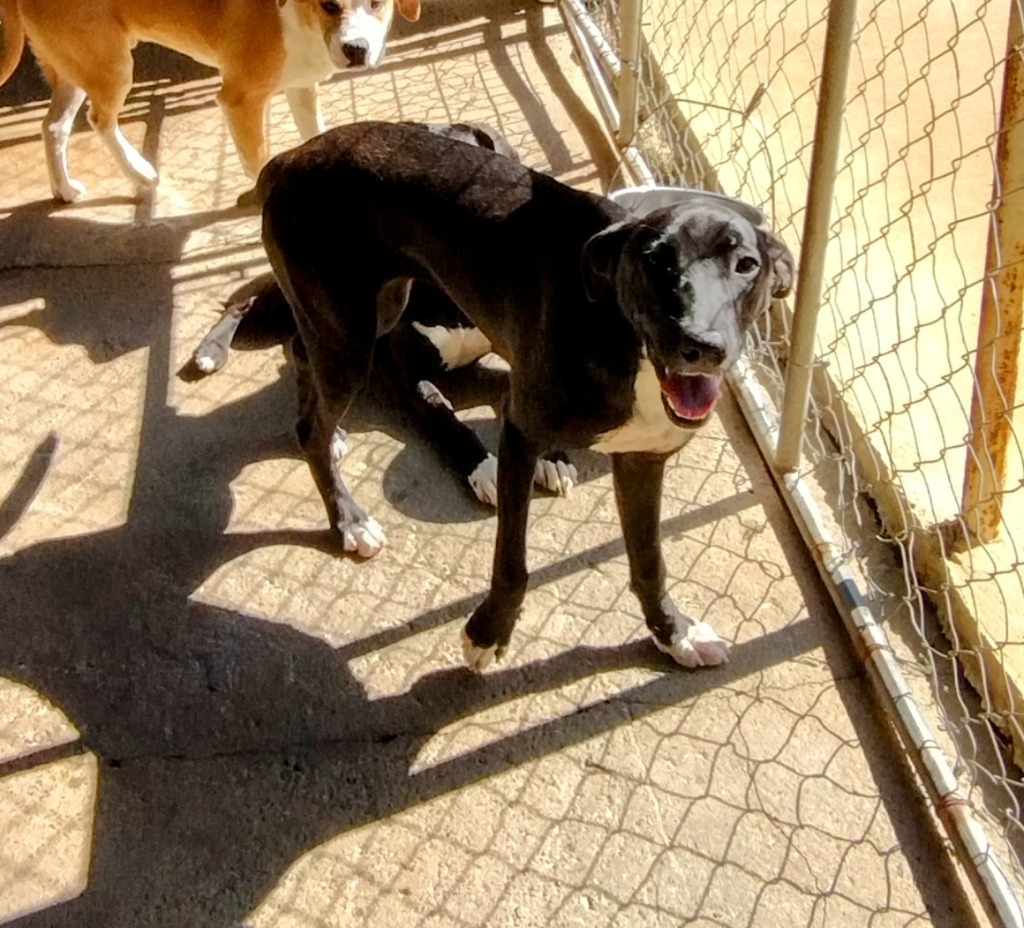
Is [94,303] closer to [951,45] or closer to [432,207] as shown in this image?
[432,207]

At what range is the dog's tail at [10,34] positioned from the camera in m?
3.50

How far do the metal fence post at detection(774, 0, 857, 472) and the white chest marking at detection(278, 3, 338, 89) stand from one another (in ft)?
6.04

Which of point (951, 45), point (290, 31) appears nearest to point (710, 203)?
point (951, 45)

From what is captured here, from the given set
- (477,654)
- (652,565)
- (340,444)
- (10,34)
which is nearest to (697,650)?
(652,565)

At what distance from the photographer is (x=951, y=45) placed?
82.7 inches

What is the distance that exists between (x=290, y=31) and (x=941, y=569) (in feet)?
8.11

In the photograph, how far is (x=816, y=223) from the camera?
7.15ft

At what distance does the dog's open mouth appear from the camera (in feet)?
5.37

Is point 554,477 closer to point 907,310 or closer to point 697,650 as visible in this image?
point 697,650

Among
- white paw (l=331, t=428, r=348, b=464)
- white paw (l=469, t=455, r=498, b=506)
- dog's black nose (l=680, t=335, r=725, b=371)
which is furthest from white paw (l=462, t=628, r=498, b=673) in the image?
dog's black nose (l=680, t=335, r=725, b=371)

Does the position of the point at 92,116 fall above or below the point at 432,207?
below

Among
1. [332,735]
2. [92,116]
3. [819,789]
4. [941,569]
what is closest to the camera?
[819,789]

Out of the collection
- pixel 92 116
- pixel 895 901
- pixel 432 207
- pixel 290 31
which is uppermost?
pixel 432 207

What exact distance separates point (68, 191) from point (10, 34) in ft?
1.65
